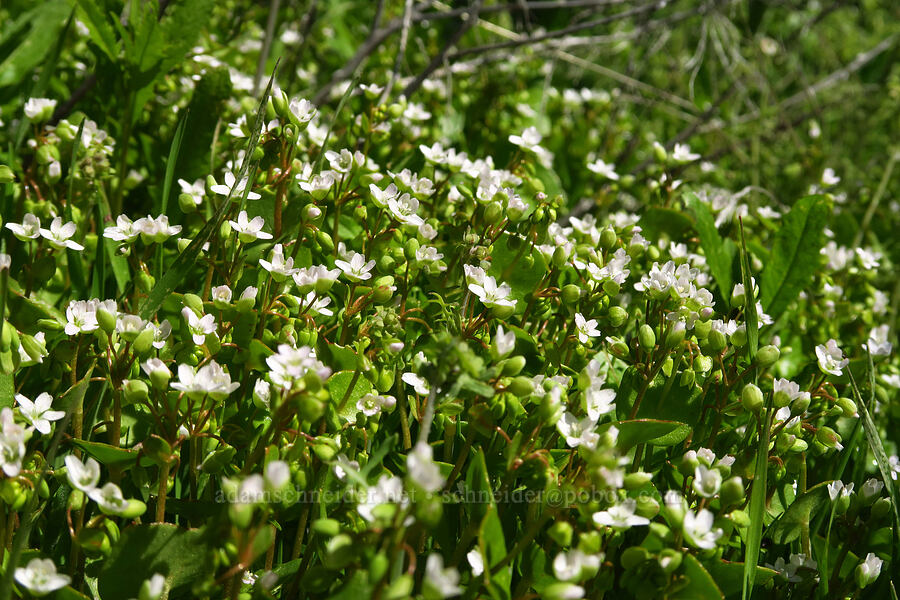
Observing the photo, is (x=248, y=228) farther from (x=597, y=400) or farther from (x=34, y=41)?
(x=34, y=41)

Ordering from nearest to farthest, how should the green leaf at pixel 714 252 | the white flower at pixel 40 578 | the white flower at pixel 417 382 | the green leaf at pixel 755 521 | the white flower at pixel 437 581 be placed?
the white flower at pixel 437 581, the white flower at pixel 40 578, the green leaf at pixel 755 521, the white flower at pixel 417 382, the green leaf at pixel 714 252

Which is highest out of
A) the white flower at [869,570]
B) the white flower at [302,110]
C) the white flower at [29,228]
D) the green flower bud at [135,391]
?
the white flower at [302,110]

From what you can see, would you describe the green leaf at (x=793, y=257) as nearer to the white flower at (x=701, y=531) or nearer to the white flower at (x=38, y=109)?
the white flower at (x=701, y=531)

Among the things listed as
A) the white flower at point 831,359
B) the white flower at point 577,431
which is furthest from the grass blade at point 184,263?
the white flower at point 831,359

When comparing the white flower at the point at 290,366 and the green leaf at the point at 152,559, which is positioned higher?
the white flower at the point at 290,366

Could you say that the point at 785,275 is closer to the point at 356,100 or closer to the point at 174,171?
the point at 356,100

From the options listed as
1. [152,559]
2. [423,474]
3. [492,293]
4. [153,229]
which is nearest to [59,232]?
[153,229]

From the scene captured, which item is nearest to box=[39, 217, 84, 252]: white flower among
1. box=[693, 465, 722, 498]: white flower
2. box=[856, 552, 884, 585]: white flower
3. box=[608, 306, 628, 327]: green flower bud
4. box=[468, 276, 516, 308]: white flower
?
box=[468, 276, 516, 308]: white flower

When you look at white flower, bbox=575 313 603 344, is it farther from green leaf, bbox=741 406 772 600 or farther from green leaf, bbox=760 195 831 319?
green leaf, bbox=760 195 831 319
